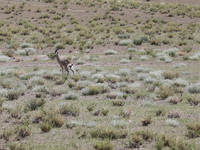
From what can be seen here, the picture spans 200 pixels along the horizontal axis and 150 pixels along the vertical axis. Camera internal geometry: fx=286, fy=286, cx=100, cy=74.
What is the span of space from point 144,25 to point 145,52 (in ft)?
42.5

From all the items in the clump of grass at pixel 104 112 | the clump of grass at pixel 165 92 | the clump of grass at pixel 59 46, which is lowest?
the clump of grass at pixel 59 46

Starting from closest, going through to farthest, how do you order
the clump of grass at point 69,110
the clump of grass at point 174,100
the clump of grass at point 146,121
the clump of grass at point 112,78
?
the clump of grass at point 146,121
the clump of grass at point 69,110
the clump of grass at point 174,100
the clump of grass at point 112,78

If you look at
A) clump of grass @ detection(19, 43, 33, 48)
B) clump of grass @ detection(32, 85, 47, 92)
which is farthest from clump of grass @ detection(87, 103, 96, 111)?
clump of grass @ detection(19, 43, 33, 48)

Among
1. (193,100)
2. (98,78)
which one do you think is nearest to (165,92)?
(193,100)

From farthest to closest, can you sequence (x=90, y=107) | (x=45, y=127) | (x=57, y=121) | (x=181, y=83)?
(x=181, y=83), (x=90, y=107), (x=57, y=121), (x=45, y=127)

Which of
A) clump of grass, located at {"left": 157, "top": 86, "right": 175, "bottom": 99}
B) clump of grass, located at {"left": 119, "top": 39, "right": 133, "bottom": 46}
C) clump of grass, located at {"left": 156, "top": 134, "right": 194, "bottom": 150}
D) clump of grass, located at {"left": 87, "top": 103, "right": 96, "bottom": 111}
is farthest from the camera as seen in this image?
clump of grass, located at {"left": 119, "top": 39, "right": 133, "bottom": 46}

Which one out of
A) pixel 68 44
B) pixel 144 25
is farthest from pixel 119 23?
pixel 68 44

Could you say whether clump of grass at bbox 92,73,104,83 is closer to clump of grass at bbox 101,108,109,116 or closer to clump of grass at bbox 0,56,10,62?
clump of grass at bbox 101,108,109,116

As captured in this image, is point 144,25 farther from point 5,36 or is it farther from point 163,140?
point 163,140

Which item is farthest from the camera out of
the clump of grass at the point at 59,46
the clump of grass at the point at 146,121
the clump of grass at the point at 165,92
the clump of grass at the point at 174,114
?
the clump of grass at the point at 59,46

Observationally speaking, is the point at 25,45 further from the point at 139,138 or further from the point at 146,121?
the point at 139,138

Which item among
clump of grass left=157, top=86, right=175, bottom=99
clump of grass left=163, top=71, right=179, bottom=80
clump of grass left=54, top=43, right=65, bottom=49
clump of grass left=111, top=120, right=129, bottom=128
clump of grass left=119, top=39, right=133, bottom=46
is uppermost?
clump of grass left=111, top=120, right=129, bottom=128

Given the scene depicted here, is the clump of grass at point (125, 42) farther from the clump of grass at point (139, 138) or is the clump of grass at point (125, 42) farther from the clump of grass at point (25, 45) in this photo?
the clump of grass at point (139, 138)

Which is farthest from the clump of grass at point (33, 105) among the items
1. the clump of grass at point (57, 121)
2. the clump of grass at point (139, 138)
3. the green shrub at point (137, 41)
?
the green shrub at point (137, 41)
